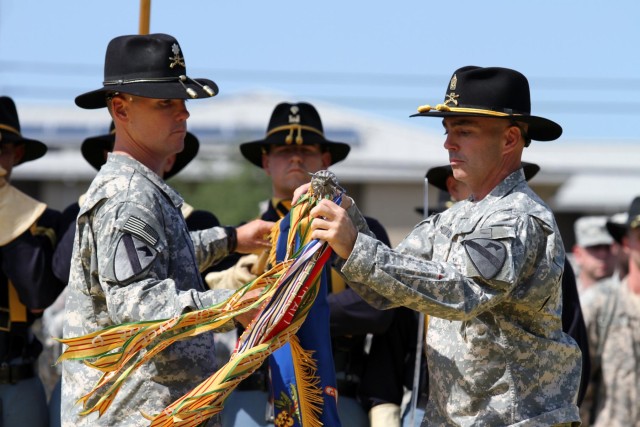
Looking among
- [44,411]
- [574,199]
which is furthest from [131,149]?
[574,199]

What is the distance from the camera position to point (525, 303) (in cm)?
500

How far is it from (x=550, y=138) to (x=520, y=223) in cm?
73

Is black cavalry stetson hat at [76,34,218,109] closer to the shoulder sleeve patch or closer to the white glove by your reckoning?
the shoulder sleeve patch

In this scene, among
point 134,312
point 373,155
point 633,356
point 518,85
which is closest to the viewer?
point 134,312

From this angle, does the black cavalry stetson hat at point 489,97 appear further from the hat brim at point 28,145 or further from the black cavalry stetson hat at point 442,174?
the hat brim at point 28,145

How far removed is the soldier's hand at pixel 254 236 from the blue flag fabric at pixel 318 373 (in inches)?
22.4

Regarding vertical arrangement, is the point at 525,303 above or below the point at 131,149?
below

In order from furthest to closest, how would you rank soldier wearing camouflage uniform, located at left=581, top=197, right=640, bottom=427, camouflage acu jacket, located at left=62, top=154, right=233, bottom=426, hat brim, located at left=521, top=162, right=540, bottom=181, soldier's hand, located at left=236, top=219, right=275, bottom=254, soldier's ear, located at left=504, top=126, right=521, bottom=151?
1. soldier wearing camouflage uniform, located at left=581, top=197, right=640, bottom=427
2. hat brim, located at left=521, top=162, right=540, bottom=181
3. soldier's hand, located at left=236, top=219, right=275, bottom=254
4. soldier's ear, located at left=504, top=126, right=521, bottom=151
5. camouflage acu jacket, located at left=62, top=154, right=233, bottom=426

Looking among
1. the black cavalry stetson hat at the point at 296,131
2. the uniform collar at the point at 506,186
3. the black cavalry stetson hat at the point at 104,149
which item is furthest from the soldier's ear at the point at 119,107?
the black cavalry stetson hat at the point at 296,131

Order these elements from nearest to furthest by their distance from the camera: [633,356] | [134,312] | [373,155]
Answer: [134,312]
[633,356]
[373,155]

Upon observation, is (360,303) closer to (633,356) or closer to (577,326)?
(577,326)

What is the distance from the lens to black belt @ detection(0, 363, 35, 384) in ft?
23.0

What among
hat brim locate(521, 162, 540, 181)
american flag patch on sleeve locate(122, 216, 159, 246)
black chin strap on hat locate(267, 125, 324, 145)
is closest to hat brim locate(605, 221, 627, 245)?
hat brim locate(521, 162, 540, 181)

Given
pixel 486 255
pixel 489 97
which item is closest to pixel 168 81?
pixel 489 97
